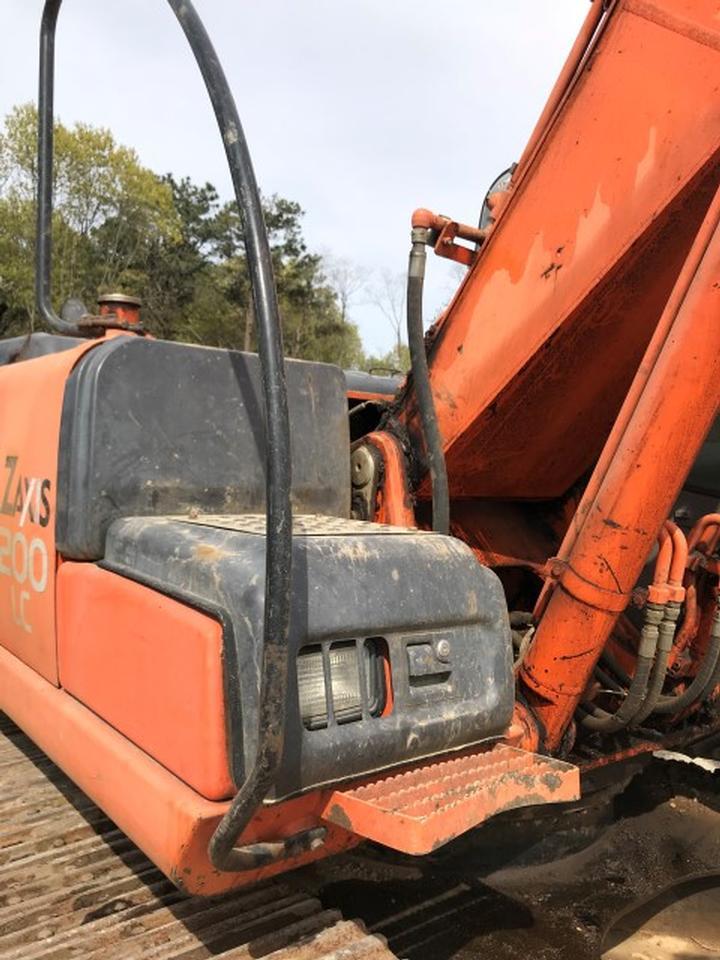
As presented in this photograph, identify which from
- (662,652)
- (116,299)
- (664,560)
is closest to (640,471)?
(664,560)

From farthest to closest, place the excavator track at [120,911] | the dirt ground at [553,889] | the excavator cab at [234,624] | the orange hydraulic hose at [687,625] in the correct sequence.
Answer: the orange hydraulic hose at [687,625]
the dirt ground at [553,889]
the excavator track at [120,911]
the excavator cab at [234,624]

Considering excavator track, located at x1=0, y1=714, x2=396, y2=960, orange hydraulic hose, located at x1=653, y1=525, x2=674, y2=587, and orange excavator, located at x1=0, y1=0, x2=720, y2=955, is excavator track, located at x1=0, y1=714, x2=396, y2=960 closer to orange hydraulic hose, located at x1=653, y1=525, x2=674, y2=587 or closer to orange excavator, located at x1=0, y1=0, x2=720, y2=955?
orange excavator, located at x1=0, y1=0, x2=720, y2=955

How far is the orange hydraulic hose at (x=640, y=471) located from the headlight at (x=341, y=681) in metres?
0.69

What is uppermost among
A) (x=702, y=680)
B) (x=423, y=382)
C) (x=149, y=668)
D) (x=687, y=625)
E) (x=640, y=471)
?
(x=423, y=382)

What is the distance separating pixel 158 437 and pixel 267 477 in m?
0.77

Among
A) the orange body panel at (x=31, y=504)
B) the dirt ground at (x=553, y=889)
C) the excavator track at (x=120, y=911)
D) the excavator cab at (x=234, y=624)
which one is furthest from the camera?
the dirt ground at (x=553, y=889)

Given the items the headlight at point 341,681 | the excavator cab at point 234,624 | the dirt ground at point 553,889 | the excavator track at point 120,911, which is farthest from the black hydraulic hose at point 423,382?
the dirt ground at point 553,889

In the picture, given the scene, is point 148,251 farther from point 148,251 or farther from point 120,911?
point 120,911

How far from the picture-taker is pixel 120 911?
1.77 meters

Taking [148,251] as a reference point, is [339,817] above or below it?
below

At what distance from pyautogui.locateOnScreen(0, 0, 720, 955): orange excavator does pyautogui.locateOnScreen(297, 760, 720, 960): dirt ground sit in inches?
15.7

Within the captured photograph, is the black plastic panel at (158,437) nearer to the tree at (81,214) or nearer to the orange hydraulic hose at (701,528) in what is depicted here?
the orange hydraulic hose at (701,528)

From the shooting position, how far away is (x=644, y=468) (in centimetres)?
201

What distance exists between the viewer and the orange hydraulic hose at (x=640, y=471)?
196cm
